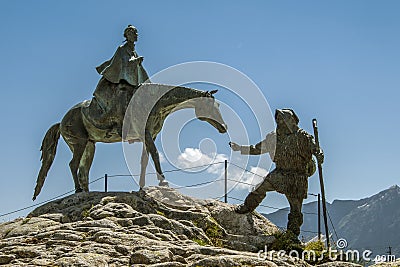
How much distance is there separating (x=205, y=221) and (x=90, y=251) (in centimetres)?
396

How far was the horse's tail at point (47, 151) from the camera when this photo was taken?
53.0 ft

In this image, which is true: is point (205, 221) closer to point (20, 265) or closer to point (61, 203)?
point (61, 203)

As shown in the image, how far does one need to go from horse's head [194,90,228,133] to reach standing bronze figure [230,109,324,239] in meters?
1.27

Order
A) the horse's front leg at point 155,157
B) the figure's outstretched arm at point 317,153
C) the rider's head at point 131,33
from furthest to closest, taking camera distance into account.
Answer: the rider's head at point 131,33 < the horse's front leg at point 155,157 < the figure's outstretched arm at point 317,153

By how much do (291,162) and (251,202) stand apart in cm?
127

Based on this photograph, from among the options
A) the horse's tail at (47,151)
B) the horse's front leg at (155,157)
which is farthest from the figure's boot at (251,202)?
the horse's tail at (47,151)

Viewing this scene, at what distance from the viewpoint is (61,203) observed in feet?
45.9

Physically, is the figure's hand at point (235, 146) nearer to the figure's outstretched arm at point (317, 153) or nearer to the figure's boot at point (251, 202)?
the figure's boot at point (251, 202)

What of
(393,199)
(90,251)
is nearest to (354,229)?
(393,199)

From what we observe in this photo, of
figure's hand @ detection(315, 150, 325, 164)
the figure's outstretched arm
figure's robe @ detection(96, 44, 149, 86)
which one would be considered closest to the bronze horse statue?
figure's robe @ detection(96, 44, 149, 86)

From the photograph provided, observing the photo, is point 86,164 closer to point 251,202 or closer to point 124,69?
point 124,69

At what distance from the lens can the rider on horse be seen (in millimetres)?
15172

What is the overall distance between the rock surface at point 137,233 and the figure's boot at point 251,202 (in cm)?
17

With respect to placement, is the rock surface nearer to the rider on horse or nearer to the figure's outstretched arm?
the figure's outstretched arm
